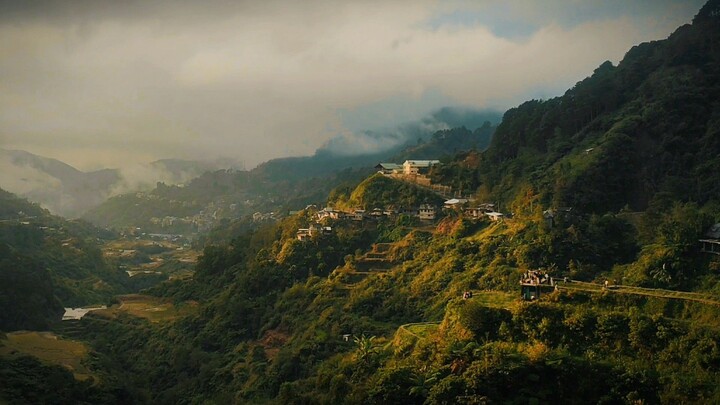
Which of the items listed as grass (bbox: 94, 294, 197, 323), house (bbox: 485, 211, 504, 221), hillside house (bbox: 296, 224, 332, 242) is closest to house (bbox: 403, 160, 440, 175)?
hillside house (bbox: 296, 224, 332, 242)

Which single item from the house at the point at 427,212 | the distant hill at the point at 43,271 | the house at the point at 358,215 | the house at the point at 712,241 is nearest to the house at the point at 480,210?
the house at the point at 427,212

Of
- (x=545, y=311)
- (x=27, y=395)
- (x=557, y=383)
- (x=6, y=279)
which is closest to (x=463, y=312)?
(x=545, y=311)

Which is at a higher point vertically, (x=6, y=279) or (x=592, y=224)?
(x=592, y=224)

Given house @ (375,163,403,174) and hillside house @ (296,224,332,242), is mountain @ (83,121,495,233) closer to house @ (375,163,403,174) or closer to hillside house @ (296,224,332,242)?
house @ (375,163,403,174)

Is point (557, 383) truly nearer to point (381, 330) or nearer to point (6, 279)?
point (381, 330)

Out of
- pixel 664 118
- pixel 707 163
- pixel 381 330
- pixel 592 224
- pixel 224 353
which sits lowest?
pixel 224 353

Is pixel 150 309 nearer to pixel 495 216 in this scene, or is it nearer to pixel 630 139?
pixel 495 216

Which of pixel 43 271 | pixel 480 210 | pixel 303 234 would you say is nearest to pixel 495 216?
pixel 480 210
